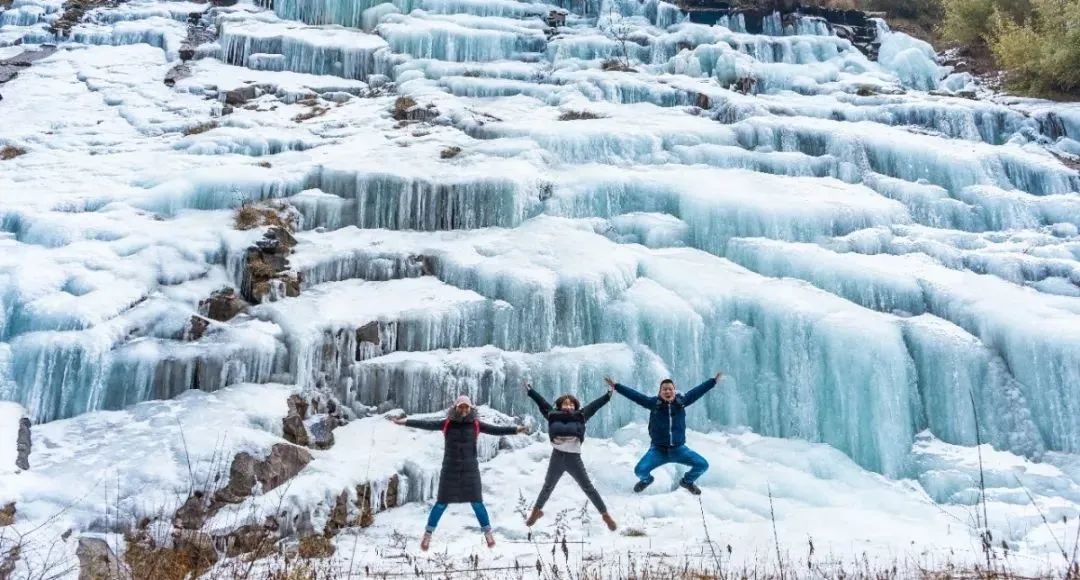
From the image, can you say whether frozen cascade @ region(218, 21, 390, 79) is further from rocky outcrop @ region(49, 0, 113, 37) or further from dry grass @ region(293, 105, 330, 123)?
rocky outcrop @ region(49, 0, 113, 37)

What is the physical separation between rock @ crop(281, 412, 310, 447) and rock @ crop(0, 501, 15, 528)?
222cm

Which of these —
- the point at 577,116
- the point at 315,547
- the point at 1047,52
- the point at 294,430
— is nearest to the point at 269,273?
the point at 294,430

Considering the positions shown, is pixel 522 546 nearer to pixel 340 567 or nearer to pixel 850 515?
pixel 340 567

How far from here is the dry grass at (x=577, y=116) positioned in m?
13.5

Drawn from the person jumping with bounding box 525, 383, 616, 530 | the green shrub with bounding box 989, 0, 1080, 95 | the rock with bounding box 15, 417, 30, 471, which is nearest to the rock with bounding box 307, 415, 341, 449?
the rock with bounding box 15, 417, 30, 471

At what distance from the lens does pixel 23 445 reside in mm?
6152

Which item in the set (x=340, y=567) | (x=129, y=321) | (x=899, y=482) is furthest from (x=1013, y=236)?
(x=129, y=321)

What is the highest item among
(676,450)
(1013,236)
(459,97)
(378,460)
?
(459,97)

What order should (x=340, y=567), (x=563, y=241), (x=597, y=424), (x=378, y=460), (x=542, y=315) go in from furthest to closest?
(x=563, y=241) < (x=542, y=315) < (x=597, y=424) < (x=378, y=460) < (x=340, y=567)

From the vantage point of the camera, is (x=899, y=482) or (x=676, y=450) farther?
(x=899, y=482)

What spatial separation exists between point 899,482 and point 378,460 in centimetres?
545

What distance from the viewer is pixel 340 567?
4988 millimetres

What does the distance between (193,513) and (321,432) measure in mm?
1588

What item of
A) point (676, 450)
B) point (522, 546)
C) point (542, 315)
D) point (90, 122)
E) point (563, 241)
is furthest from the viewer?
point (90, 122)
